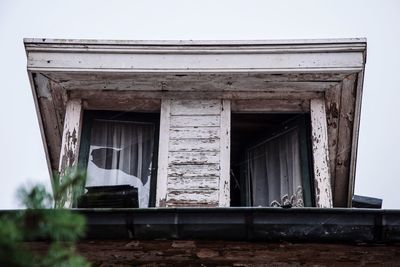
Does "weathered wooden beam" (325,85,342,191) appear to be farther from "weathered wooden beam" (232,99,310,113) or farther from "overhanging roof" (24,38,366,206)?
"weathered wooden beam" (232,99,310,113)

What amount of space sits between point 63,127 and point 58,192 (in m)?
5.20

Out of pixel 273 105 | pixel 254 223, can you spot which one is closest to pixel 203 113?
pixel 273 105

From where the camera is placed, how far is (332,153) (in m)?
7.76

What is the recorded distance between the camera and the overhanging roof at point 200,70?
718 cm

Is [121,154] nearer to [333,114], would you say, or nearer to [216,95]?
[216,95]

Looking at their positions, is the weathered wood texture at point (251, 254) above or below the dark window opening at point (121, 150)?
below

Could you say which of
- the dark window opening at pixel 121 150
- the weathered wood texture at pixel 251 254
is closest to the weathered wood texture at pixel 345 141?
the dark window opening at pixel 121 150

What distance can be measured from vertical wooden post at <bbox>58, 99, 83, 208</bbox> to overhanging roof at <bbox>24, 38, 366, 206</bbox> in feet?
0.47

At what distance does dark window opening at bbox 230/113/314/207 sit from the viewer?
7.03 m

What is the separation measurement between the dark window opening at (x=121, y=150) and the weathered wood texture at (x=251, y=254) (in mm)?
1471

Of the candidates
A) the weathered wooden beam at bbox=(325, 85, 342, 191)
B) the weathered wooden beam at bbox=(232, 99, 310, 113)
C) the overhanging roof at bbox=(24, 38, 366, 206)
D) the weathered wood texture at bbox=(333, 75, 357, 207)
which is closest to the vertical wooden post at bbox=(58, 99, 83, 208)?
the overhanging roof at bbox=(24, 38, 366, 206)

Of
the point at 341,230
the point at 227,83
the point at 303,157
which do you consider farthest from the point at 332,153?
the point at 341,230

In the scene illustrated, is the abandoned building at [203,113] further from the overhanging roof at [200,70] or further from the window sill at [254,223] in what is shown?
the window sill at [254,223]

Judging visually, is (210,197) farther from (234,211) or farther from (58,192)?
(58,192)
